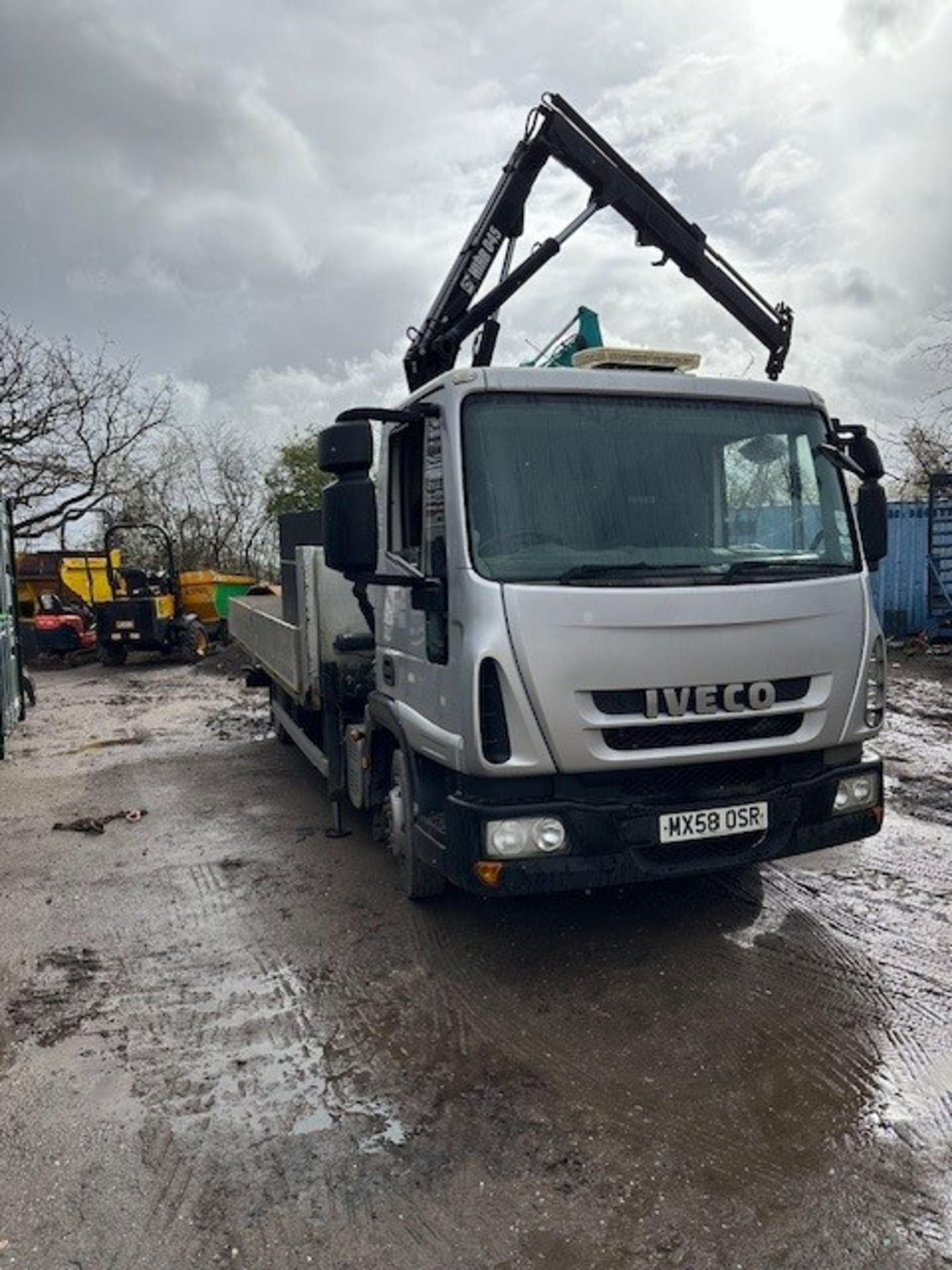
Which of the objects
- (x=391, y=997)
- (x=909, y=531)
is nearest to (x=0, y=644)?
(x=391, y=997)

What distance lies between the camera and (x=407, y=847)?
4449 millimetres

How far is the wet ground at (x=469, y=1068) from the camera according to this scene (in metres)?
2.50

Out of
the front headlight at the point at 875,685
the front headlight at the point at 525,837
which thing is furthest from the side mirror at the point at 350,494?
the front headlight at the point at 875,685

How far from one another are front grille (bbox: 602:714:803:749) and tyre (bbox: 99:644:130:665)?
15328 mm

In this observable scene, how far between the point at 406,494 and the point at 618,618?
1434mm

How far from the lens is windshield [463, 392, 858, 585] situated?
143 inches

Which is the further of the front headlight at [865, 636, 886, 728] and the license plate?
the front headlight at [865, 636, 886, 728]

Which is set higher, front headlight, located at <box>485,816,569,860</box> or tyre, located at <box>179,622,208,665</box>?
front headlight, located at <box>485,816,569,860</box>

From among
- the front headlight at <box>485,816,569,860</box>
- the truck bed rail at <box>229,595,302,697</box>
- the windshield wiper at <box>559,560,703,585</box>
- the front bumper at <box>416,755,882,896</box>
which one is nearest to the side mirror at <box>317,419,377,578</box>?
the windshield wiper at <box>559,560,703,585</box>

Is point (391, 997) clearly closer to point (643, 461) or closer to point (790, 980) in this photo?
point (790, 980)

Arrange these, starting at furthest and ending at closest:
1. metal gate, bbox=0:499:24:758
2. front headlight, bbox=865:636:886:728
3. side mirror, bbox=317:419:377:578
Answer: metal gate, bbox=0:499:24:758
front headlight, bbox=865:636:886:728
side mirror, bbox=317:419:377:578

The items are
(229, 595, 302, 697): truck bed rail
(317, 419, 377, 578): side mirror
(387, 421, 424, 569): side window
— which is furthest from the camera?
(229, 595, 302, 697): truck bed rail

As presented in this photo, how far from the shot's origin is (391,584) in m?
4.00

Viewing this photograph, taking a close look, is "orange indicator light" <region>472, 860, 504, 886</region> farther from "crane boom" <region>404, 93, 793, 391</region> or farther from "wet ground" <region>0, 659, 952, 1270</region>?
"crane boom" <region>404, 93, 793, 391</region>
